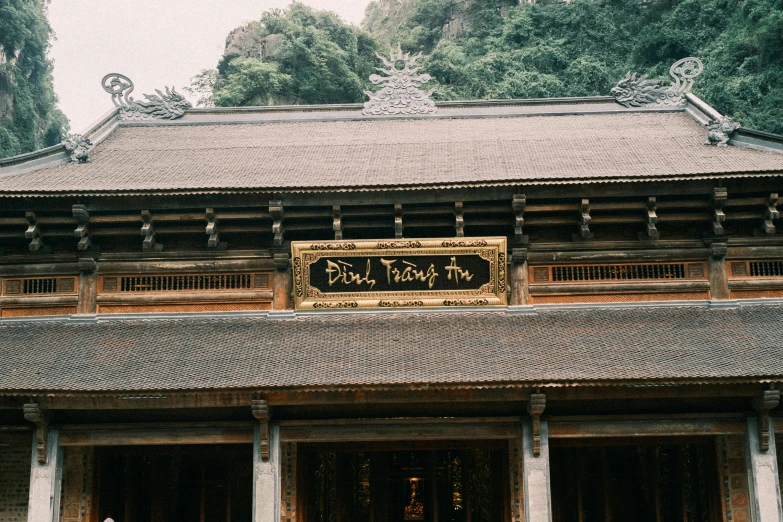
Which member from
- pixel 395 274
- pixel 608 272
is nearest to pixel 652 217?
pixel 608 272

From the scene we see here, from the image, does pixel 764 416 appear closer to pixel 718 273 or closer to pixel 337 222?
pixel 718 273

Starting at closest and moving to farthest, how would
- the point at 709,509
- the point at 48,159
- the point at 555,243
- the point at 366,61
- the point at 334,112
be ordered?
1. the point at 709,509
2. the point at 555,243
3. the point at 48,159
4. the point at 334,112
5. the point at 366,61

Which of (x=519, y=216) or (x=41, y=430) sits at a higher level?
(x=519, y=216)

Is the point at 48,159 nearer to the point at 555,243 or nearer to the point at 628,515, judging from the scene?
→ the point at 555,243

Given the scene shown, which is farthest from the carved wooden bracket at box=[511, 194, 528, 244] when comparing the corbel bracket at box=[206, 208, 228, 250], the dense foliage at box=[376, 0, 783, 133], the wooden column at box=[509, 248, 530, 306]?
the dense foliage at box=[376, 0, 783, 133]

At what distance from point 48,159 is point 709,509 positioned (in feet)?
42.1

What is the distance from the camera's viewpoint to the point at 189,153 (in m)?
15.6

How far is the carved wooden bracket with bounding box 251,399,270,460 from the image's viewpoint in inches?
401

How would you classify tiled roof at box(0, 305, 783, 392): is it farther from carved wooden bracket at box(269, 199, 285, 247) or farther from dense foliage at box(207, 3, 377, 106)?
dense foliage at box(207, 3, 377, 106)

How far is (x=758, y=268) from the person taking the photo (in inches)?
493

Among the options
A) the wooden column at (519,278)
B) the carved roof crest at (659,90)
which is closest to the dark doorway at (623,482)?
the wooden column at (519,278)

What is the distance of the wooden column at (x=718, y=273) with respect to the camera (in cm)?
1238

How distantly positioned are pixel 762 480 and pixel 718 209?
4.14m

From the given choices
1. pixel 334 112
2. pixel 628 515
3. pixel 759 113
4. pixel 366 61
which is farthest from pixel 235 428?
pixel 366 61
